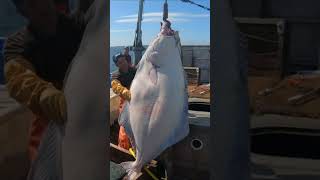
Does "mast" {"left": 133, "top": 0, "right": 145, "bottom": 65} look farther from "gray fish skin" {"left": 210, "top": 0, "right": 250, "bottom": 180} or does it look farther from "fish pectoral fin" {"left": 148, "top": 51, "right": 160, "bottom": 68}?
"gray fish skin" {"left": 210, "top": 0, "right": 250, "bottom": 180}

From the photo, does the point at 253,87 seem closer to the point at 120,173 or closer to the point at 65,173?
the point at 65,173

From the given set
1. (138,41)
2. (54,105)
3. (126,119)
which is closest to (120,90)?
(126,119)

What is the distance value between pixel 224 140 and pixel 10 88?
84cm

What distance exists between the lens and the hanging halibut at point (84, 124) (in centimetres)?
142

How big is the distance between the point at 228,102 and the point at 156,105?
0.90m

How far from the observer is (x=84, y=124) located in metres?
1.62

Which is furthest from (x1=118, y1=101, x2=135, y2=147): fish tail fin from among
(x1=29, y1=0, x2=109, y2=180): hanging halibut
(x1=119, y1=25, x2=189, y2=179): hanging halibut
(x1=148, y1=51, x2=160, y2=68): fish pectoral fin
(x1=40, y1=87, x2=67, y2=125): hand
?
(x1=40, y1=87, x2=67, y2=125): hand

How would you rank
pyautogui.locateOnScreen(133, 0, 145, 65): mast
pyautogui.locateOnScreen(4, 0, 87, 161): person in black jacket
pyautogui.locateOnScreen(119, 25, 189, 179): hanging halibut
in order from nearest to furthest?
pyautogui.locateOnScreen(4, 0, 87, 161): person in black jacket
pyautogui.locateOnScreen(133, 0, 145, 65): mast
pyautogui.locateOnScreen(119, 25, 189, 179): hanging halibut

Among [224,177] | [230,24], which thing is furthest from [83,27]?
[224,177]

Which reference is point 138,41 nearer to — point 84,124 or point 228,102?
point 84,124

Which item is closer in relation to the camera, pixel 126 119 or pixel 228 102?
pixel 228 102

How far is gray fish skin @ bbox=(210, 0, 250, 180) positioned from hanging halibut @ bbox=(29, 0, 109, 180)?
1.77 ft

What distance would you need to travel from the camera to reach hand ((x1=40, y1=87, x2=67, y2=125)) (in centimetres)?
135

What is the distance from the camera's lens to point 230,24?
1.35 metres
